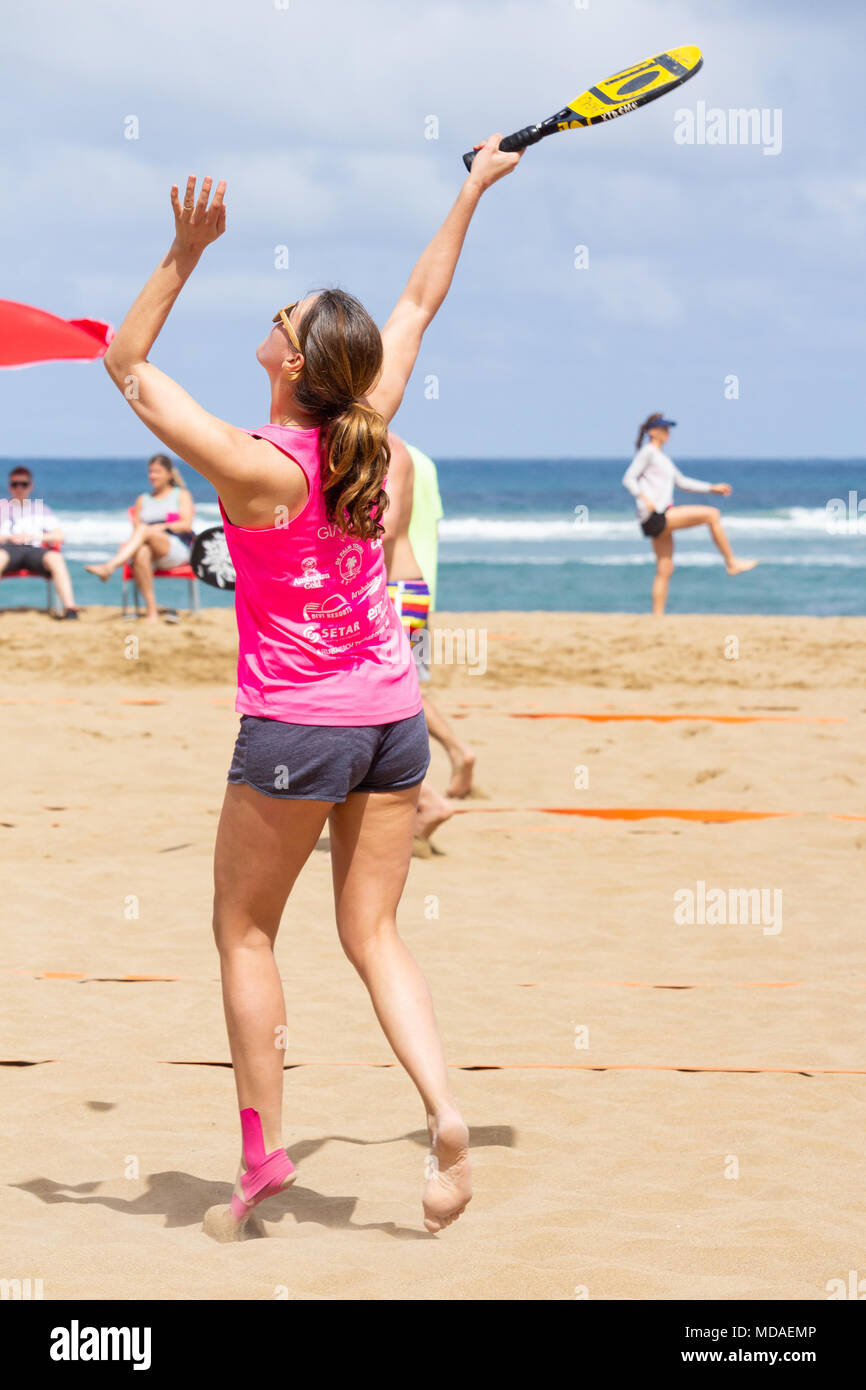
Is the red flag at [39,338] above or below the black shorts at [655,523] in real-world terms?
above

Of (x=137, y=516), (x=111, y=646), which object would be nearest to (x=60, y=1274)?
(x=111, y=646)

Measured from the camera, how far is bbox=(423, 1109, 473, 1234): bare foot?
8.79 ft

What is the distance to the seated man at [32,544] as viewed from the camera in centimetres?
1247

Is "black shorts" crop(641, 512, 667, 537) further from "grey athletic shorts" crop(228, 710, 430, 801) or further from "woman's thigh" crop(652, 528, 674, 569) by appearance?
"grey athletic shorts" crop(228, 710, 430, 801)

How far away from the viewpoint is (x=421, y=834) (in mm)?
5910

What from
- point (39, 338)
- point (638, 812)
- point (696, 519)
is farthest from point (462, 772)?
point (696, 519)

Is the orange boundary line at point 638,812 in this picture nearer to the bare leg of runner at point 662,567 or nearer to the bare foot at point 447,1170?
the bare foot at point 447,1170

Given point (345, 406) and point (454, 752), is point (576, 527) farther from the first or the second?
point (345, 406)

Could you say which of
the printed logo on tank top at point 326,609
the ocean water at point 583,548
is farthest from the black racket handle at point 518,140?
the ocean water at point 583,548

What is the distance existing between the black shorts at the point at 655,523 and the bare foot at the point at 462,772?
5.94 meters
